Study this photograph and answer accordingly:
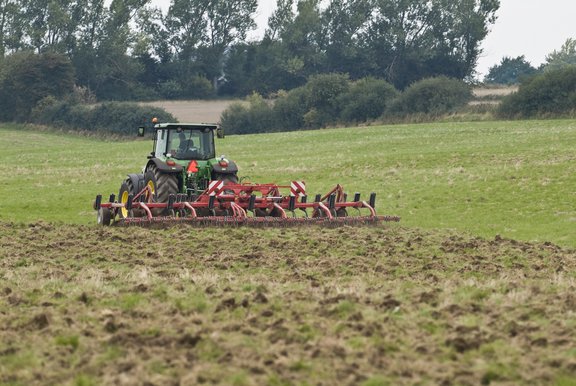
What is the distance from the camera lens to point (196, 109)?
87.8 metres

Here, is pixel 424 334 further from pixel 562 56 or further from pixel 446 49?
pixel 562 56

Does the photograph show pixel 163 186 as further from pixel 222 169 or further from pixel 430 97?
pixel 430 97

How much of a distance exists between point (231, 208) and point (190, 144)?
2.93m

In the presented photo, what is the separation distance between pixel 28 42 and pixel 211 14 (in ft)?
58.0

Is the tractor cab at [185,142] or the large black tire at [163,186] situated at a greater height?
the tractor cab at [185,142]

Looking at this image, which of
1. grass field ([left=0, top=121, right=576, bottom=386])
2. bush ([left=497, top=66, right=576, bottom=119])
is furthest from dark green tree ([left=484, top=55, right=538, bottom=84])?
grass field ([left=0, top=121, right=576, bottom=386])

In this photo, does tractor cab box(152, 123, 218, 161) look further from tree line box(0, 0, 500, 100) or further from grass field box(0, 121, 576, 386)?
tree line box(0, 0, 500, 100)

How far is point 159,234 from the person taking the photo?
18047mm

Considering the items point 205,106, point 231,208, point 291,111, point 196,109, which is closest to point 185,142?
point 231,208

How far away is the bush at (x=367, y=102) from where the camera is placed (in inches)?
2667

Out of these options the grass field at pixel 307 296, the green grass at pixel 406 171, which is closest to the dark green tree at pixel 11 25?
the green grass at pixel 406 171

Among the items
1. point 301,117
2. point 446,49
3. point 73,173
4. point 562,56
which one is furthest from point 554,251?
point 562,56

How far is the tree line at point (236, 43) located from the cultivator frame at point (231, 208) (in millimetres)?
69464

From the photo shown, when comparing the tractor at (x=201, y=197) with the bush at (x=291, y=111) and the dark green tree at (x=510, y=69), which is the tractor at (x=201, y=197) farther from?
the dark green tree at (x=510, y=69)
